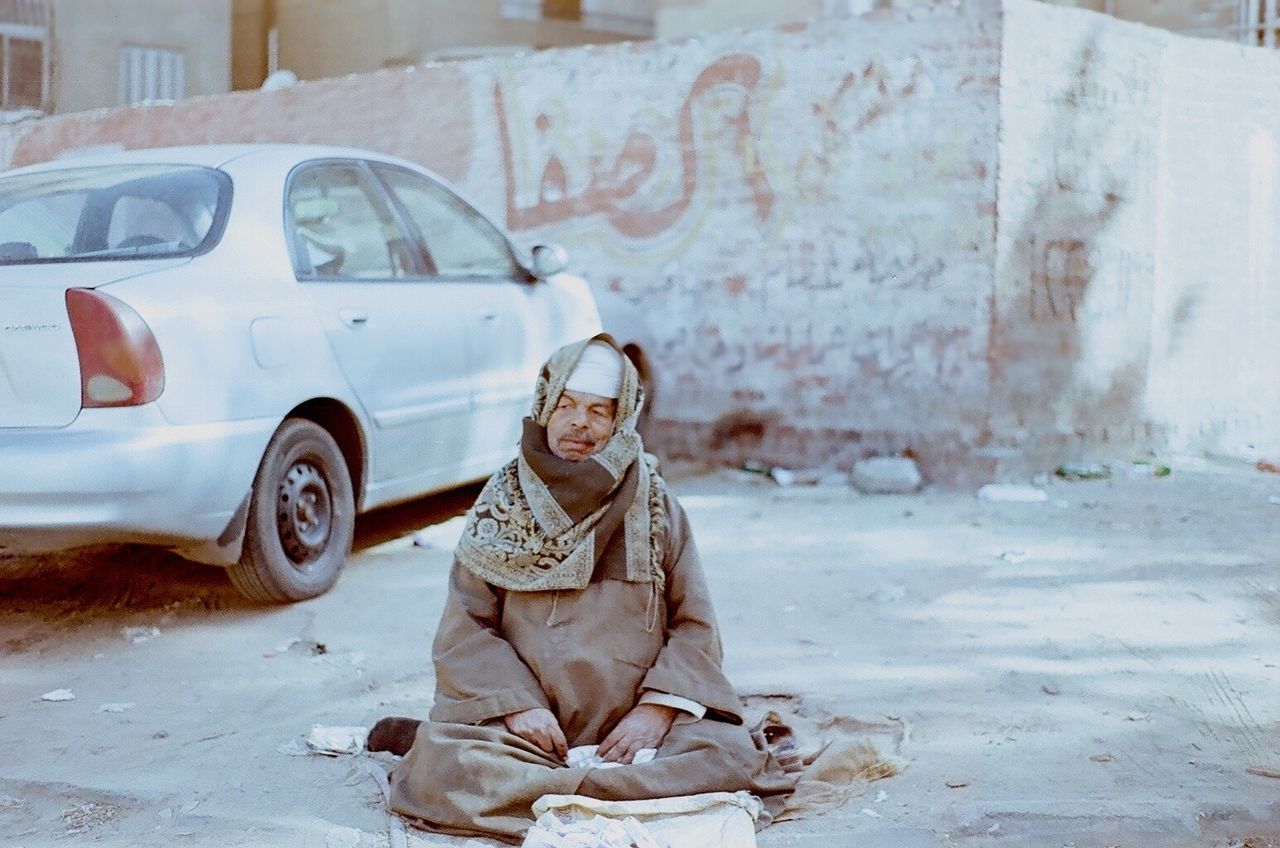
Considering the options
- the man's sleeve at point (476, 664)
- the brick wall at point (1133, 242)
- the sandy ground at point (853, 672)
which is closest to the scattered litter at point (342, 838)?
the sandy ground at point (853, 672)

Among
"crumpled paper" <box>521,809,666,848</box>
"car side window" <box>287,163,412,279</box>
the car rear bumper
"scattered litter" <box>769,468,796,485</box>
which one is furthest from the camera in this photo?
"scattered litter" <box>769,468,796,485</box>

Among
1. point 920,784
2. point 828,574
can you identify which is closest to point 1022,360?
point 828,574

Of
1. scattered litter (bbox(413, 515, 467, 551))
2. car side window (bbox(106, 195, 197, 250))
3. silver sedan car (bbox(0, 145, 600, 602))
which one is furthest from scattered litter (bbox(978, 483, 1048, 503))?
car side window (bbox(106, 195, 197, 250))

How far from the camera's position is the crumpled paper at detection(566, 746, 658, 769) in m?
2.93

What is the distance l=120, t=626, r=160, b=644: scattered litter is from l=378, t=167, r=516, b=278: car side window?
1.82 m

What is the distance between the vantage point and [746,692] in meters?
3.89

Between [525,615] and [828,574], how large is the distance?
2422mm

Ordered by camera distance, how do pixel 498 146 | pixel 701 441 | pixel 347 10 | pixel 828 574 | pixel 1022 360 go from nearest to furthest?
pixel 828 574, pixel 1022 360, pixel 701 441, pixel 498 146, pixel 347 10

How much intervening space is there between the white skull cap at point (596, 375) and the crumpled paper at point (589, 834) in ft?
3.03

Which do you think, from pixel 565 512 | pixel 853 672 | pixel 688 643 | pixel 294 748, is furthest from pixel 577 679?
→ pixel 853 672

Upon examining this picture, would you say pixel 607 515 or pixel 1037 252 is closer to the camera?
pixel 607 515

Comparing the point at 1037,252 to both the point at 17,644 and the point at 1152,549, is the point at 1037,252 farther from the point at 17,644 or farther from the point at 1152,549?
the point at 17,644

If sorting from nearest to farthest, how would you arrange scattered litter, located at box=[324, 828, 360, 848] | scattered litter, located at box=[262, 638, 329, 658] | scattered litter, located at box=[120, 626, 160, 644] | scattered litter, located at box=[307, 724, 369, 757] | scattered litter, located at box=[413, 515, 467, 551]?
scattered litter, located at box=[324, 828, 360, 848], scattered litter, located at box=[307, 724, 369, 757], scattered litter, located at box=[262, 638, 329, 658], scattered litter, located at box=[120, 626, 160, 644], scattered litter, located at box=[413, 515, 467, 551]

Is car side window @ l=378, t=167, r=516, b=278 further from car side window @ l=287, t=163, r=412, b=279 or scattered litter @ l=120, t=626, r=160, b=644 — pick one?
scattered litter @ l=120, t=626, r=160, b=644
